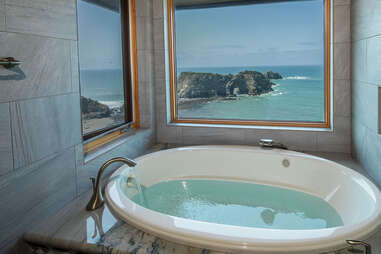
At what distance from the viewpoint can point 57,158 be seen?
1.76 meters

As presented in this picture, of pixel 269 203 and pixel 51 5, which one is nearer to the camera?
pixel 51 5

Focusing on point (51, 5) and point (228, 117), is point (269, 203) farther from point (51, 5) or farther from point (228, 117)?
point (51, 5)

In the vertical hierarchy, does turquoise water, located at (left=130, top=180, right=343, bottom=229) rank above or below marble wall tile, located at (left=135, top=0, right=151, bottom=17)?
below

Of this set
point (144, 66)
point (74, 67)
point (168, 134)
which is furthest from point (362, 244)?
point (144, 66)

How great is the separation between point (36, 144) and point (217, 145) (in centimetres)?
165

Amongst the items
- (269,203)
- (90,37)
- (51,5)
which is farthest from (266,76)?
(51,5)

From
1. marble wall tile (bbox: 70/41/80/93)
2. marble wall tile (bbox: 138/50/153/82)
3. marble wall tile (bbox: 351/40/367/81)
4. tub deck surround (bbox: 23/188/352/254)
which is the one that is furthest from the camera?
marble wall tile (bbox: 138/50/153/82)

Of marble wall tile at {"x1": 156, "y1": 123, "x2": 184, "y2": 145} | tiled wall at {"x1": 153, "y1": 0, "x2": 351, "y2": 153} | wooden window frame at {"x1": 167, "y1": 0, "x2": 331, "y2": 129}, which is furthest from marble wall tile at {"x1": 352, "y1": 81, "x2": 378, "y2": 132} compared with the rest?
marble wall tile at {"x1": 156, "y1": 123, "x2": 184, "y2": 145}

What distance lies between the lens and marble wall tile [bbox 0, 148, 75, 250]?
1.42m

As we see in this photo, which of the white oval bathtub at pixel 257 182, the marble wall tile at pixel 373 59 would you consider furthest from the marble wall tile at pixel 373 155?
the marble wall tile at pixel 373 59

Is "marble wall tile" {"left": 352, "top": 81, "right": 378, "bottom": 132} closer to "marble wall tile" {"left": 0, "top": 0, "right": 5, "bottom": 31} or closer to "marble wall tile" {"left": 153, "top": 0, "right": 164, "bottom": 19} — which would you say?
"marble wall tile" {"left": 153, "top": 0, "right": 164, "bottom": 19}

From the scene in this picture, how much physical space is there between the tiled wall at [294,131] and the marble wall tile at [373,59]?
54 cm

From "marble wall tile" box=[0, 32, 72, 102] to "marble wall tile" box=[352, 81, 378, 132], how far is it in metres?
1.83

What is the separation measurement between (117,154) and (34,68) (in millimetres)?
1055
